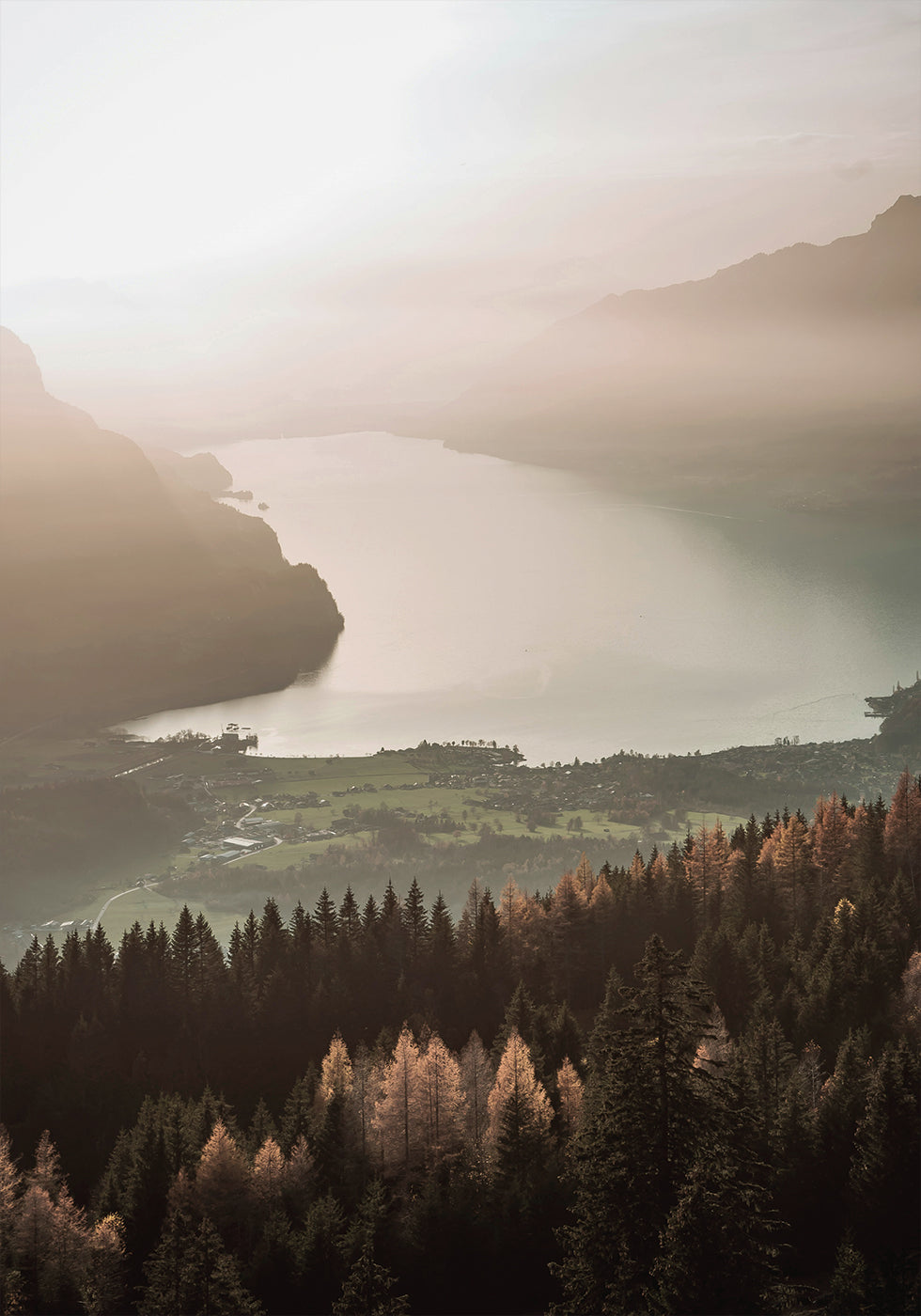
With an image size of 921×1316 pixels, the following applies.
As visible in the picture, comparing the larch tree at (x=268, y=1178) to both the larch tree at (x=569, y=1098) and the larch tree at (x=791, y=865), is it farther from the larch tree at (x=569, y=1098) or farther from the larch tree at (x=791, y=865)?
the larch tree at (x=791, y=865)

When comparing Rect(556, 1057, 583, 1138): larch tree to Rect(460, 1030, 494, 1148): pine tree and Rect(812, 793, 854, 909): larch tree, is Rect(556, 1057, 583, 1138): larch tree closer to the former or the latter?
Rect(460, 1030, 494, 1148): pine tree

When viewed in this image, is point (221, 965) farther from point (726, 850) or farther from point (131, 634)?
point (131, 634)

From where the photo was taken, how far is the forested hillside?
56.8 feet

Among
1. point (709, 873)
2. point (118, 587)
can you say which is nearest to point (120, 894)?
point (709, 873)

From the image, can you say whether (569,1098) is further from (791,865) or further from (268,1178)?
(791,865)

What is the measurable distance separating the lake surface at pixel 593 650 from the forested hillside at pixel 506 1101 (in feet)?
201

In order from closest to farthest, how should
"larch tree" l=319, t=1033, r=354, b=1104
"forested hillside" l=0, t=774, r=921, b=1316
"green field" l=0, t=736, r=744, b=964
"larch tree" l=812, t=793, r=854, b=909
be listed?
"forested hillside" l=0, t=774, r=921, b=1316 → "larch tree" l=319, t=1033, r=354, b=1104 → "larch tree" l=812, t=793, r=854, b=909 → "green field" l=0, t=736, r=744, b=964

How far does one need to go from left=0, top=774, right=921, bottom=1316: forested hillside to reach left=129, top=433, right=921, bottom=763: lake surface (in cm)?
6127

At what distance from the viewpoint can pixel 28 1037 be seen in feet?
123

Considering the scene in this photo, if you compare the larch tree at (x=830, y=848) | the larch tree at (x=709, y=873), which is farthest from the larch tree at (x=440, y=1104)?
the larch tree at (x=830, y=848)

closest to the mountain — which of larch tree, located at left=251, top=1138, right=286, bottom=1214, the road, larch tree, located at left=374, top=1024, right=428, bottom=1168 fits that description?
the road

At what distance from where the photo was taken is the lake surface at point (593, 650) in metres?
111

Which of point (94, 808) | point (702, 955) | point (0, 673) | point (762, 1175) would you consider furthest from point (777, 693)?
point (762, 1175)

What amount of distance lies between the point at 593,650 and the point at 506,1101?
115233 mm
